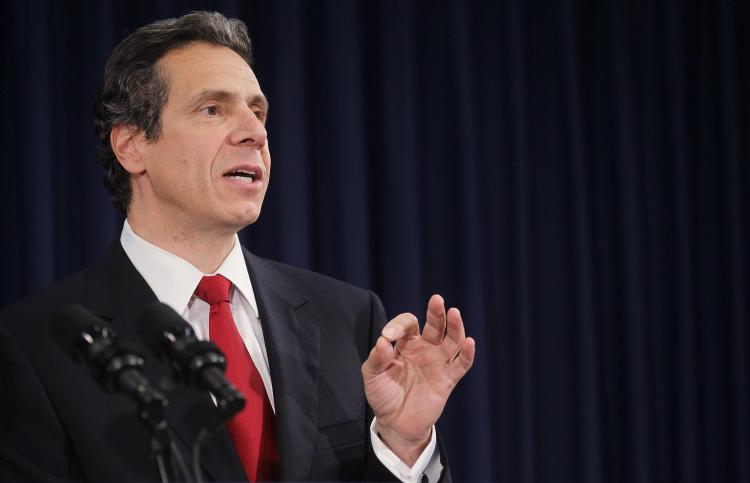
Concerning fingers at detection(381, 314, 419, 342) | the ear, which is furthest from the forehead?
fingers at detection(381, 314, 419, 342)

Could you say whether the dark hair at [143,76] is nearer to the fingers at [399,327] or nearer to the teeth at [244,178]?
the teeth at [244,178]

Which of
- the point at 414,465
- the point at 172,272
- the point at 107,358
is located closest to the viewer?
the point at 107,358

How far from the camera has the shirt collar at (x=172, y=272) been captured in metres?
1.66

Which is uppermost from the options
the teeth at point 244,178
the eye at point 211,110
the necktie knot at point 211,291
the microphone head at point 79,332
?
the eye at point 211,110

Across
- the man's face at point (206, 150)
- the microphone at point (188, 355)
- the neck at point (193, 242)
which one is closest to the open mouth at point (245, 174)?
the man's face at point (206, 150)

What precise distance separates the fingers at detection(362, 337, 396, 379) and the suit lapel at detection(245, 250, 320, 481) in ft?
0.54

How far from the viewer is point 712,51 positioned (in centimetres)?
296

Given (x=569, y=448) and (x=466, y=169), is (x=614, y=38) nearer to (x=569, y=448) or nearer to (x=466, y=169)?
(x=466, y=169)

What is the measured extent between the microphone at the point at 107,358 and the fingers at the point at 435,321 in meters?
0.59

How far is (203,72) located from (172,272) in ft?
1.33

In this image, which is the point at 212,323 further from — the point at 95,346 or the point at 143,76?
the point at 95,346

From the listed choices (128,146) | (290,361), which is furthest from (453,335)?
(128,146)

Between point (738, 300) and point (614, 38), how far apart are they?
93 cm

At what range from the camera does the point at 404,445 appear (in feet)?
5.23
